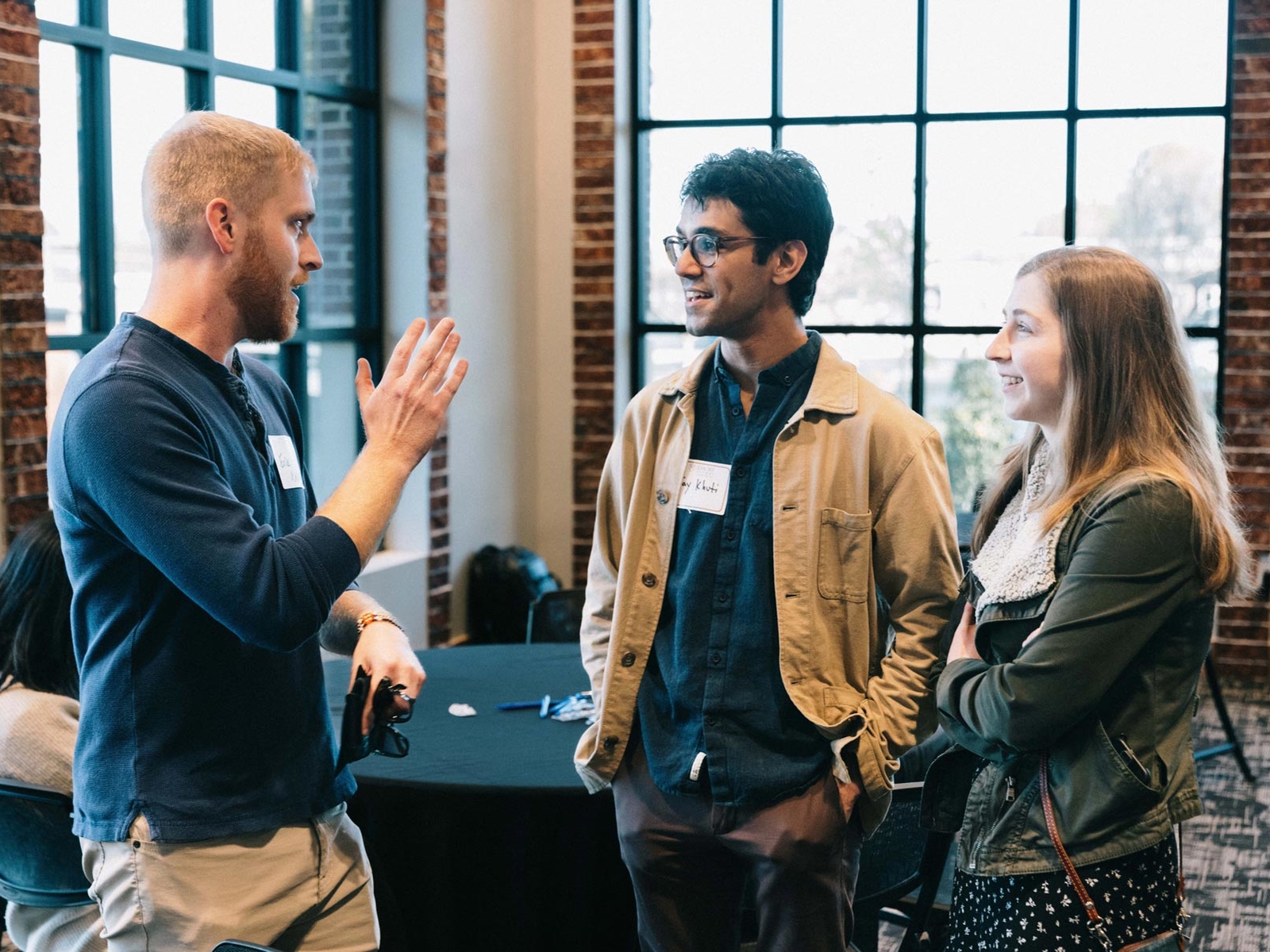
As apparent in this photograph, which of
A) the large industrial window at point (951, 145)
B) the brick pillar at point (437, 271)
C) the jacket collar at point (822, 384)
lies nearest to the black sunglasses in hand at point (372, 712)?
the jacket collar at point (822, 384)

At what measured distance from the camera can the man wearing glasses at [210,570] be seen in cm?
146

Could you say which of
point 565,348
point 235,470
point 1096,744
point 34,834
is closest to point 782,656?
point 1096,744

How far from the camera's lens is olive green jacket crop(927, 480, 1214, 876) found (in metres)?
1.67

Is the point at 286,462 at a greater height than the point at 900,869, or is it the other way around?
the point at 286,462

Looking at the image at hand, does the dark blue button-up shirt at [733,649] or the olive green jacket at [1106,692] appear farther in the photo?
the dark blue button-up shirt at [733,649]

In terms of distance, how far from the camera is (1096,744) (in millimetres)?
1711

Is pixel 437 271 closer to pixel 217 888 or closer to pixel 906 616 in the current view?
pixel 906 616

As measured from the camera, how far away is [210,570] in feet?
4.73

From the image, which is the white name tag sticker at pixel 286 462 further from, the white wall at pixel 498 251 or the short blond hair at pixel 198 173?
the white wall at pixel 498 251

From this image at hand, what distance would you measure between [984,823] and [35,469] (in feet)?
9.11

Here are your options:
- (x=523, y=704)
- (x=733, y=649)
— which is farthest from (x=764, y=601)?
(x=523, y=704)

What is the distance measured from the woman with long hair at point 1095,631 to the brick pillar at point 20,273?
2.65 meters

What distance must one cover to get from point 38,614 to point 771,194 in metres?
1.41

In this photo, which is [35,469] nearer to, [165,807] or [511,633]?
[165,807]
